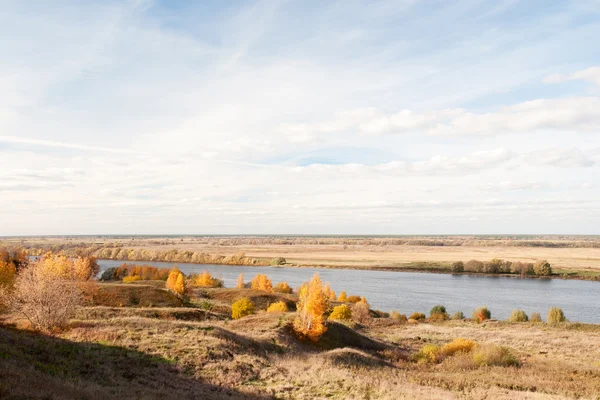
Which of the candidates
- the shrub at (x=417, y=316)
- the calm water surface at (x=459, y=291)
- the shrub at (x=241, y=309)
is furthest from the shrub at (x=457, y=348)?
the calm water surface at (x=459, y=291)

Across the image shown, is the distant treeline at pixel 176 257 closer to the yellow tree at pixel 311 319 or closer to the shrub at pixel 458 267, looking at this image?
the shrub at pixel 458 267

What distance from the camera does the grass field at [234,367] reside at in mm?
16375

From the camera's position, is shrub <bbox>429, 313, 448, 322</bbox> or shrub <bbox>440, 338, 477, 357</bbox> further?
shrub <bbox>429, 313, 448, 322</bbox>

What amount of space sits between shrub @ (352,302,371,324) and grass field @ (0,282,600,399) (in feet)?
68.2

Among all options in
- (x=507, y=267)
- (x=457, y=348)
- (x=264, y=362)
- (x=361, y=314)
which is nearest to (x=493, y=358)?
(x=457, y=348)

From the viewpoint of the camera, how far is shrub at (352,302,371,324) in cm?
6049

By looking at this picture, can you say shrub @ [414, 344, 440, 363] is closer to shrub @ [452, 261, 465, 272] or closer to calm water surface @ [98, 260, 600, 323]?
calm water surface @ [98, 260, 600, 323]

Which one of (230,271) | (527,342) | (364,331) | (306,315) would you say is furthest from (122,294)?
(230,271)

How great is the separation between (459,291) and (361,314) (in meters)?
41.6

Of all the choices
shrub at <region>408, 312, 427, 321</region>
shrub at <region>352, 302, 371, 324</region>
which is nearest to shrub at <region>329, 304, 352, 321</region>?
shrub at <region>352, 302, 371, 324</region>

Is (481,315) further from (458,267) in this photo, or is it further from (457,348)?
(458,267)

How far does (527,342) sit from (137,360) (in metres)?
39.1

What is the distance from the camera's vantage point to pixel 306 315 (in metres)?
38.3

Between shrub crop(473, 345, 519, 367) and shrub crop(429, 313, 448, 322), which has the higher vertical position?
shrub crop(473, 345, 519, 367)
